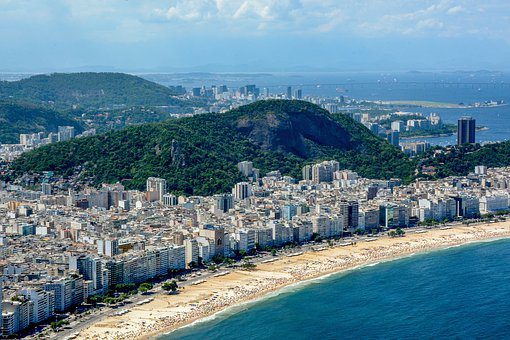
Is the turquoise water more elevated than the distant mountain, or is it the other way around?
the distant mountain

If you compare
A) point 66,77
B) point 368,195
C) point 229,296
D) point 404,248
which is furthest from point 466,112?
point 229,296

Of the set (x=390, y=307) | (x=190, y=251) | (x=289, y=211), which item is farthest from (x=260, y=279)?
(x=289, y=211)

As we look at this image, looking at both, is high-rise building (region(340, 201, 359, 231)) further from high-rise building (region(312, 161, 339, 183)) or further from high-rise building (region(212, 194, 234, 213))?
high-rise building (region(312, 161, 339, 183))

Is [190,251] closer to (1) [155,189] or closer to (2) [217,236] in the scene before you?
(2) [217,236]

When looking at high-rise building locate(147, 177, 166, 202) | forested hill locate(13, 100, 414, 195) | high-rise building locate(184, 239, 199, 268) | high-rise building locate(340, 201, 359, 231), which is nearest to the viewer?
high-rise building locate(184, 239, 199, 268)

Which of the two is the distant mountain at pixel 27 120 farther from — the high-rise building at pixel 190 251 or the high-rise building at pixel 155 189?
the high-rise building at pixel 190 251

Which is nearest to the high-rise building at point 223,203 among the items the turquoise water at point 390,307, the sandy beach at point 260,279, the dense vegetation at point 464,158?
the sandy beach at point 260,279

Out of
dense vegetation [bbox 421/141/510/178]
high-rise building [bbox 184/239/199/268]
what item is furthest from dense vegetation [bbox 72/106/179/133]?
high-rise building [bbox 184/239/199/268]
